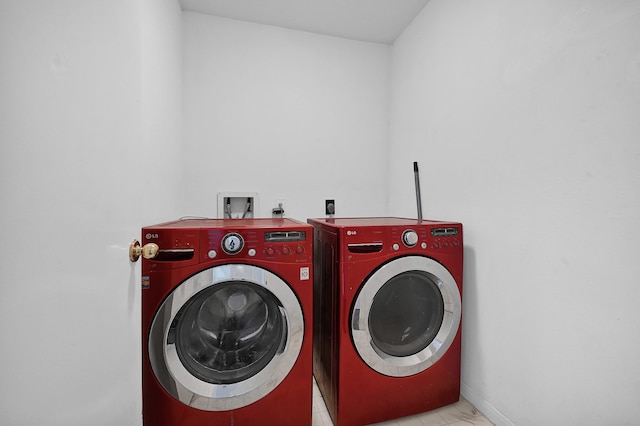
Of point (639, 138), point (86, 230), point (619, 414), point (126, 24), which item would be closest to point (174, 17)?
point (126, 24)

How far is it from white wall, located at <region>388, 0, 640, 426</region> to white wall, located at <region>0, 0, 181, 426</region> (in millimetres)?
1444

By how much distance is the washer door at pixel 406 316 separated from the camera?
4.17 feet

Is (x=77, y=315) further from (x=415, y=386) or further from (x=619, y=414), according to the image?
(x=619, y=414)

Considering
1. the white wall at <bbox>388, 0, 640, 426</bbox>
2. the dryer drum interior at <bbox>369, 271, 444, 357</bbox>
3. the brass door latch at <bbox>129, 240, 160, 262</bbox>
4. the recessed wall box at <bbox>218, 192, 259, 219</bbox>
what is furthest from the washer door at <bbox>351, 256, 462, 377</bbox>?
the recessed wall box at <bbox>218, 192, 259, 219</bbox>

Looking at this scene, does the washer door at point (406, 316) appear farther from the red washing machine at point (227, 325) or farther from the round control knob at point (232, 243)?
the round control knob at point (232, 243)

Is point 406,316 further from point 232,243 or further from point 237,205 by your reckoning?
point 237,205

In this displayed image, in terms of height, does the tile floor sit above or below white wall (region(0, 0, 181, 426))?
below

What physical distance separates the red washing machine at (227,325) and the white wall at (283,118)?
858mm

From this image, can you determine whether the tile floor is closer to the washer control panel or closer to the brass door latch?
→ the washer control panel

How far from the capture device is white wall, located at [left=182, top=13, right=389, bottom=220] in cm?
191

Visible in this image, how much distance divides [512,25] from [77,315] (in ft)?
6.00

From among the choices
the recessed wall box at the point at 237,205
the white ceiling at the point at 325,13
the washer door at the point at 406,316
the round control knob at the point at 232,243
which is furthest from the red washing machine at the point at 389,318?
the white ceiling at the point at 325,13

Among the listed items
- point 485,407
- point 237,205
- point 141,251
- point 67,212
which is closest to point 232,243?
point 141,251

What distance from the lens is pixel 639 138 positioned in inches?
32.6
